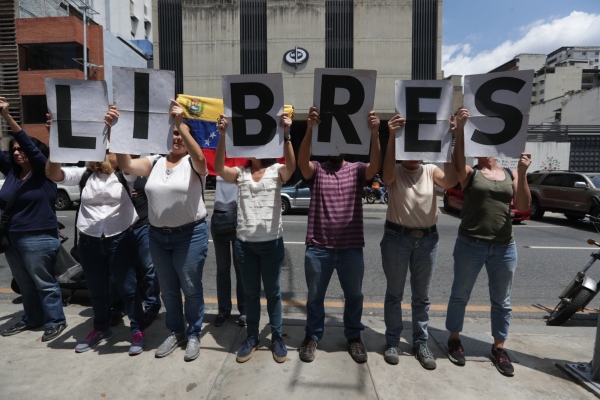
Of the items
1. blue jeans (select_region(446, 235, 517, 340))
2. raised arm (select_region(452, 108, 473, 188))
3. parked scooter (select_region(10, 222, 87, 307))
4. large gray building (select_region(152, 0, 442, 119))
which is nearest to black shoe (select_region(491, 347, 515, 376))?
blue jeans (select_region(446, 235, 517, 340))

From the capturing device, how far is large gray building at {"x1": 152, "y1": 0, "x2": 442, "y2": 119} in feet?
79.1

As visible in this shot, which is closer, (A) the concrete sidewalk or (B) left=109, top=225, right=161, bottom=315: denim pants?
(A) the concrete sidewalk

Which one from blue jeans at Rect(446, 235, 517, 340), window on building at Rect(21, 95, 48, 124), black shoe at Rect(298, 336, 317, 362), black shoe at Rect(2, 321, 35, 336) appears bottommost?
black shoe at Rect(2, 321, 35, 336)

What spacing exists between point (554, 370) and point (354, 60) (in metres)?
23.3

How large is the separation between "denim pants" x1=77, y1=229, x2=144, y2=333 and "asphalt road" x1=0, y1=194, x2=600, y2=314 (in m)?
1.29

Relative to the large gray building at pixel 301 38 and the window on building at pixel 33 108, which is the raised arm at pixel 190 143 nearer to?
the large gray building at pixel 301 38

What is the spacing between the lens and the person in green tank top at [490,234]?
11.0 feet

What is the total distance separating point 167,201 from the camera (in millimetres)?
3383

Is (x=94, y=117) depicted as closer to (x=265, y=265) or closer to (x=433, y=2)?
(x=265, y=265)

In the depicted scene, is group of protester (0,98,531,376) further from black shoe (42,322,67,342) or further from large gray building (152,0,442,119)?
large gray building (152,0,442,119)

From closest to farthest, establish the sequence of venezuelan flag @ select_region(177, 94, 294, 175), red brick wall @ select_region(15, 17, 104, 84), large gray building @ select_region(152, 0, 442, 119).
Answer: venezuelan flag @ select_region(177, 94, 294, 175), large gray building @ select_region(152, 0, 442, 119), red brick wall @ select_region(15, 17, 104, 84)

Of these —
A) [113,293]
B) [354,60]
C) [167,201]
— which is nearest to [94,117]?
[167,201]

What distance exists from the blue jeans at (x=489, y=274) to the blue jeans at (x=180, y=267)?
230 centimetres

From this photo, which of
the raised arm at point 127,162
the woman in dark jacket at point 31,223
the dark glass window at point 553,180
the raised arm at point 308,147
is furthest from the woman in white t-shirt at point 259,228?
the dark glass window at point 553,180
